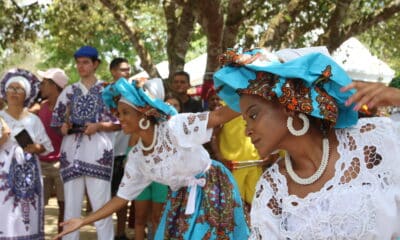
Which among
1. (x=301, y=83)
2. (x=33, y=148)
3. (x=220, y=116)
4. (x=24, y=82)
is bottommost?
(x=33, y=148)

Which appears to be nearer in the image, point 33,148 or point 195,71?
point 33,148

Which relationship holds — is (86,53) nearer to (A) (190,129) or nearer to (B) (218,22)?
(B) (218,22)

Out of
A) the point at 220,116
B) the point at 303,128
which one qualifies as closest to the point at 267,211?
the point at 303,128

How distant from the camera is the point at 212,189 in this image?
15.2ft

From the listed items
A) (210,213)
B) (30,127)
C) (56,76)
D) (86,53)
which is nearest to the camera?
(210,213)

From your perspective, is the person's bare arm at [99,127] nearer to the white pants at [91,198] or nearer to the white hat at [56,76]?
the white pants at [91,198]

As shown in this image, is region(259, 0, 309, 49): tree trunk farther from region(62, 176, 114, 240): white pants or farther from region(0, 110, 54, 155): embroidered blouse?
region(0, 110, 54, 155): embroidered blouse

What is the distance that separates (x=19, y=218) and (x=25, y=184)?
32cm

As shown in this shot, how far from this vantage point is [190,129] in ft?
14.4

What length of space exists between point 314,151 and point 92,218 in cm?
190

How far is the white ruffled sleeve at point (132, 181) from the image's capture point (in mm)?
4613

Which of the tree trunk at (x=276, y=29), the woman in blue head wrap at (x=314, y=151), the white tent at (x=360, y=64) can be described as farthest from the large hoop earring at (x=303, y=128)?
the white tent at (x=360, y=64)

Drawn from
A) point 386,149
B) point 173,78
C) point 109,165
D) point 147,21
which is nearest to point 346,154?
point 386,149

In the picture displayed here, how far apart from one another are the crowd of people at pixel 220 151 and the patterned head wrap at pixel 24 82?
0.04 feet
